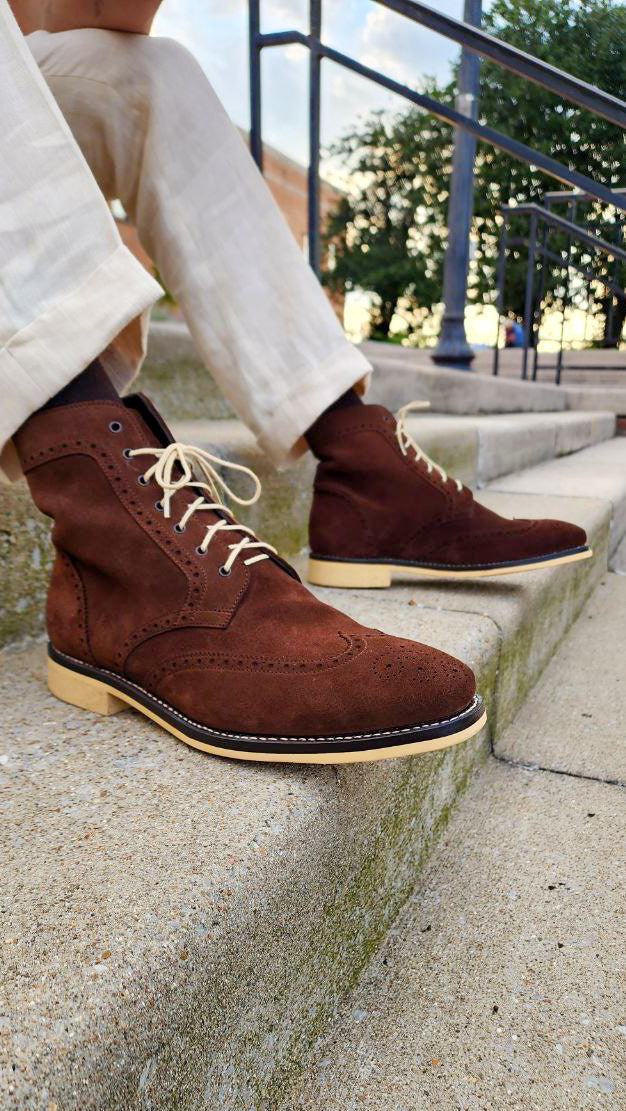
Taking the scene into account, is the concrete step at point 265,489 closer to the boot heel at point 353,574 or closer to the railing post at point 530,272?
the boot heel at point 353,574

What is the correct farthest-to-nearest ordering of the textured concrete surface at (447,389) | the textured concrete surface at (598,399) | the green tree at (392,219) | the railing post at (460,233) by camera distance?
the green tree at (392,219) < the textured concrete surface at (598,399) < the railing post at (460,233) < the textured concrete surface at (447,389)

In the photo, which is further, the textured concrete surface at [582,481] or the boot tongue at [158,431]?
the textured concrete surface at [582,481]

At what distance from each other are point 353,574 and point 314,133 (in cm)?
124

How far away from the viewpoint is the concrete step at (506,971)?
50 cm

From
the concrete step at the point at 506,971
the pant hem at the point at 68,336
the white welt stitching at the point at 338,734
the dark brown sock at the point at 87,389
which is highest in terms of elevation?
the pant hem at the point at 68,336

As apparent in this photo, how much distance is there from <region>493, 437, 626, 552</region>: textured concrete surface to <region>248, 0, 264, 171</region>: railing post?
0.98m

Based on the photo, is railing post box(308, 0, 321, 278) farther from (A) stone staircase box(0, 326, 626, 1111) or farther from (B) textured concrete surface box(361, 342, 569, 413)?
(A) stone staircase box(0, 326, 626, 1111)

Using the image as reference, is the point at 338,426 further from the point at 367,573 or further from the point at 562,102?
the point at 562,102

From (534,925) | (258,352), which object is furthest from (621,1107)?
(258,352)

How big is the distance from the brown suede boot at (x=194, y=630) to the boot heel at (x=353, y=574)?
0.36 metres

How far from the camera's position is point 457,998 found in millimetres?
575

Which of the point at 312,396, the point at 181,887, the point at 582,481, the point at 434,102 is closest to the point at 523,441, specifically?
the point at 582,481

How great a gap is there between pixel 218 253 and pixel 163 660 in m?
0.56

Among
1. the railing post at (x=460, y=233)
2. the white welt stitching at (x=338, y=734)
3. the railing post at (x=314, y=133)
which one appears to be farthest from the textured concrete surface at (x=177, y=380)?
the railing post at (x=460, y=233)
